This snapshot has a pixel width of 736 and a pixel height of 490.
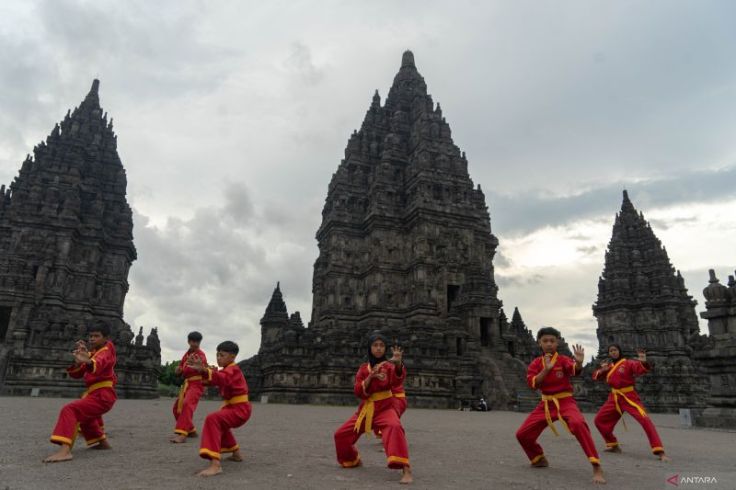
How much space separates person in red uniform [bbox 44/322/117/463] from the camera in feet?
21.6

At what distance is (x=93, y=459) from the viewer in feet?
21.6

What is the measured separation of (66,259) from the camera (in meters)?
36.1

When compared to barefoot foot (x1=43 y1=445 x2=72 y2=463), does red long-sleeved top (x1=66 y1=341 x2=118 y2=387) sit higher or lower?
higher

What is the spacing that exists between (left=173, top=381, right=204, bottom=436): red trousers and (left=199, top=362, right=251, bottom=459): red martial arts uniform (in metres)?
2.63

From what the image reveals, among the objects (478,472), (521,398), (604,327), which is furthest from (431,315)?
(478,472)

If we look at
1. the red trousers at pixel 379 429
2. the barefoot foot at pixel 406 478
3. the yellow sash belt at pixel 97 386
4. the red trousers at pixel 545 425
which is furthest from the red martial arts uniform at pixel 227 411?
the red trousers at pixel 545 425

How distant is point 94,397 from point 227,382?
2.25 meters

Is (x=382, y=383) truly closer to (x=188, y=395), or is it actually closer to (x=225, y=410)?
(x=225, y=410)

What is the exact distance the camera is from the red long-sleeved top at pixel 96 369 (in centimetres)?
717

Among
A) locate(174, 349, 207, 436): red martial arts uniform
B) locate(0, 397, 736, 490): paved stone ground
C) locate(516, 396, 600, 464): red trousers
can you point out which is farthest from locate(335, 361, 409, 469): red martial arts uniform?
locate(174, 349, 207, 436): red martial arts uniform

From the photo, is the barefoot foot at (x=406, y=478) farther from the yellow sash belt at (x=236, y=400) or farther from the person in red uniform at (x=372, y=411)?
the yellow sash belt at (x=236, y=400)

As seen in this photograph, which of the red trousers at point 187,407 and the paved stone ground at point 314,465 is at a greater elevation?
the red trousers at point 187,407

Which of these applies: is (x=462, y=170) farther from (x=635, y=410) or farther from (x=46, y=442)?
(x=46, y=442)

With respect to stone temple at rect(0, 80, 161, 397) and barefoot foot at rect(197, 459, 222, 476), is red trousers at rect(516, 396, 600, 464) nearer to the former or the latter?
barefoot foot at rect(197, 459, 222, 476)
